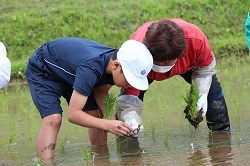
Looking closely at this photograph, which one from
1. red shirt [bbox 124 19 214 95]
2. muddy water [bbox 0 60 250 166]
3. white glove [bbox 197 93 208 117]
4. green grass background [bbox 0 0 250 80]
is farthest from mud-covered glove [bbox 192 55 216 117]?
green grass background [bbox 0 0 250 80]

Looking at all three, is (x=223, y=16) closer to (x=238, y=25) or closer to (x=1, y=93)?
(x=238, y=25)

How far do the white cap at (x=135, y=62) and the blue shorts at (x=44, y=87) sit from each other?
62 cm

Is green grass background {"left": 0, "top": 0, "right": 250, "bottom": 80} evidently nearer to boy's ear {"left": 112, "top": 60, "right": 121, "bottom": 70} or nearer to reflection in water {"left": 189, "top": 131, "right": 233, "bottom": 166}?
reflection in water {"left": 189, "top": 131, "right": 233, "bottom": 166}

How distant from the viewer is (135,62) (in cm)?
358

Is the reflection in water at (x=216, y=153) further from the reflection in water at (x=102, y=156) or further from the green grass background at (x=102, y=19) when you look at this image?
the green grass background at (x=102, y=19)

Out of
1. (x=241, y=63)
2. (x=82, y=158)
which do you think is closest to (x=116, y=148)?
(x=82, y=158)

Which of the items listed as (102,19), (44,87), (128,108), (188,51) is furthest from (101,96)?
(102,19)

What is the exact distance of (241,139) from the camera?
4.06 m

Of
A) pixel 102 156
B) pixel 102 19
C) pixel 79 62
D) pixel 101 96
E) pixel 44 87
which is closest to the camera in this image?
pixel 79 62

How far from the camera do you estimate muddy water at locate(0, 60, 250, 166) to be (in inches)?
146

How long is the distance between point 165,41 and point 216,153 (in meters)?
0.75

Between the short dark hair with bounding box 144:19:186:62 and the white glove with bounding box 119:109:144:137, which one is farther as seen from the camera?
the white glove with bounding box 119:109:144:137

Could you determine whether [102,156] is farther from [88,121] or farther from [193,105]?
[193,105]

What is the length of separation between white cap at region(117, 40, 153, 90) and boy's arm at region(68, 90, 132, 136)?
26 centimetres
